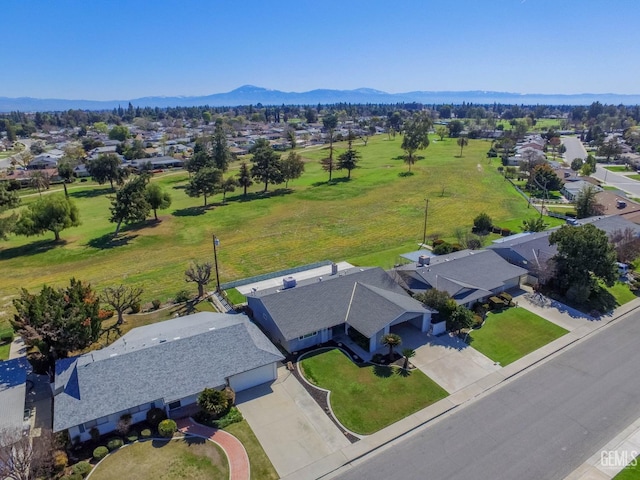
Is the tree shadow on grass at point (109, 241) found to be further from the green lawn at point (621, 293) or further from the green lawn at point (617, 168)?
the green lawn at point (617, 168)

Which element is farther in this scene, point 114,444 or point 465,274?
point 465,274

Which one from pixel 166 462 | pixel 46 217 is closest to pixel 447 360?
pixel 166 462

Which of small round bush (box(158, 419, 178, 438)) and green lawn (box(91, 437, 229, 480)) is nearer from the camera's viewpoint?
green lawn (box(91, 437, 229, 480))

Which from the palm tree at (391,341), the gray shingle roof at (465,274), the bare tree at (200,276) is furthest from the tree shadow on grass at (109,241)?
the palm tree at (391,341)

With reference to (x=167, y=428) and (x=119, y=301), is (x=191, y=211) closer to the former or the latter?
(x=119, y=301)

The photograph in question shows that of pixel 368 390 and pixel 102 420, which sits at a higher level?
pixel 102 420

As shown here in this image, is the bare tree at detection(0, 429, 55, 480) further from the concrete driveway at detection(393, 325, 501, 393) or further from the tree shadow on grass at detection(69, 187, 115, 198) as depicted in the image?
the tree shadow on grass at detection(69, 187, 115, 198)

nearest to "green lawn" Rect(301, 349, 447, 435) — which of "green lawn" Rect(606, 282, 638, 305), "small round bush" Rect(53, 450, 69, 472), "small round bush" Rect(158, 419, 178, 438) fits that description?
"small round bush" Rect(158, 419, 178, 438)
